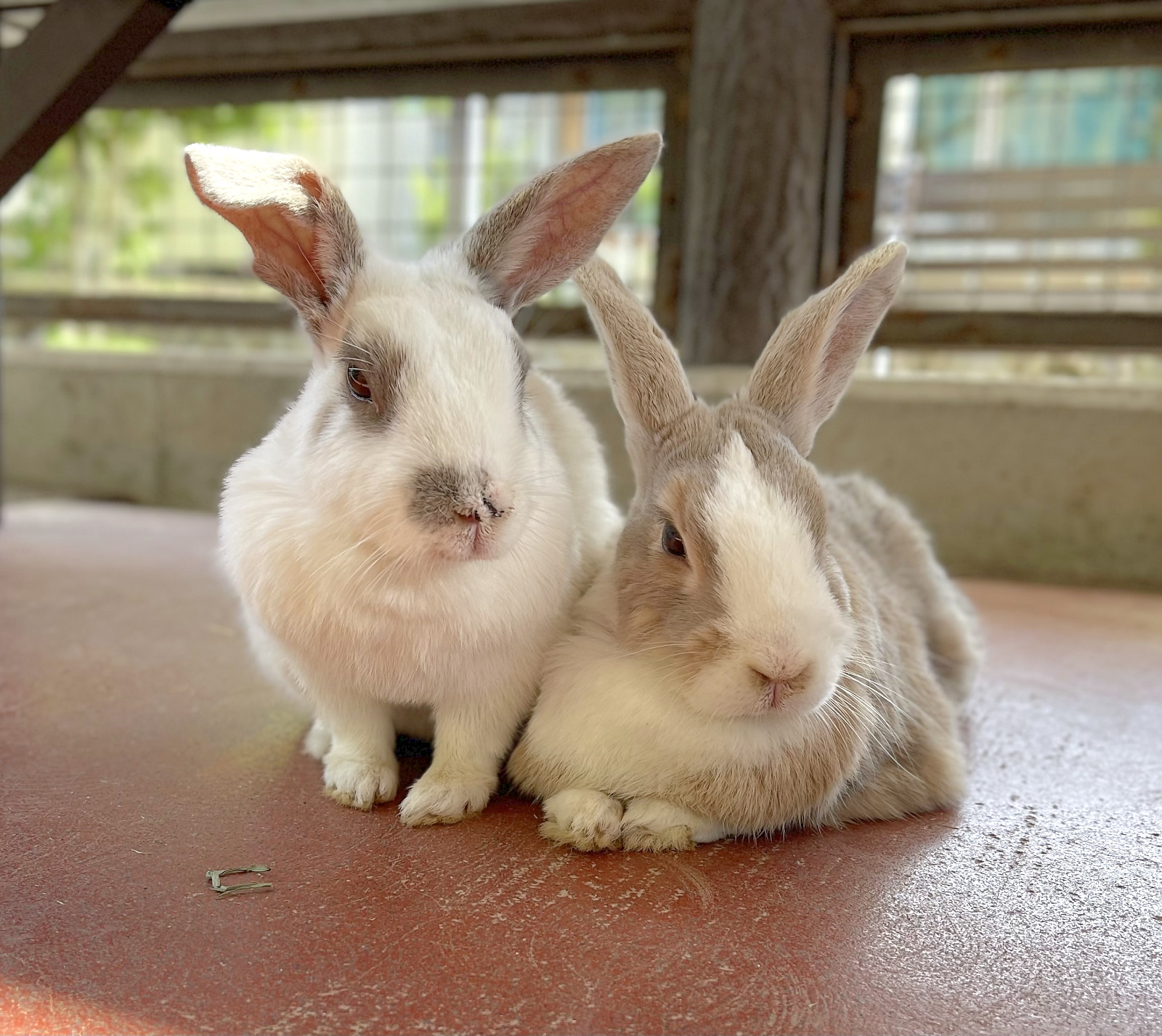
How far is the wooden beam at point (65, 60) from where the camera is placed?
2770 millimetres

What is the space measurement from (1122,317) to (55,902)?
5.03m

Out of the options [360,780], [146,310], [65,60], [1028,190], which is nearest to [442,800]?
[360,780]

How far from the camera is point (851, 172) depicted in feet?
17.6

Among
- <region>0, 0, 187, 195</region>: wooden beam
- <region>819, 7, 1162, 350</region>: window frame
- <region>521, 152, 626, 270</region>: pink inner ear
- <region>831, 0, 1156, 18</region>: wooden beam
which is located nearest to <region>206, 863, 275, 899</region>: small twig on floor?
<region>521, 152, 626, 270</region>: pink inner ear

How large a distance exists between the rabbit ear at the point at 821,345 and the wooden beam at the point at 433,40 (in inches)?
145

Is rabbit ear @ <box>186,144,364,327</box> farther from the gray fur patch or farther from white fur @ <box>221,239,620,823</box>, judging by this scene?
the gray fur patch

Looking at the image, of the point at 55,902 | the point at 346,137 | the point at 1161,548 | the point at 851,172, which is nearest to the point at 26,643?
the point at 55,902

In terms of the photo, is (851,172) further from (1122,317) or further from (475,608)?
(475,608)

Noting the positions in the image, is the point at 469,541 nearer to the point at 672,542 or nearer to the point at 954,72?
the point at 672,542

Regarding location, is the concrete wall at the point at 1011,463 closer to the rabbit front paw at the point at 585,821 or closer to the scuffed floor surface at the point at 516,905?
the scuffed floor surface at the point at 516,905

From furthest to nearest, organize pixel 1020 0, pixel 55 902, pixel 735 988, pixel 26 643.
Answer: pixel 1020 0 → pixel 26 643 → pixel 55 902 → pixel 735 988

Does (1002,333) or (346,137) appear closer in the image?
(1002,333)

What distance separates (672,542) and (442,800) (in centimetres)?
67

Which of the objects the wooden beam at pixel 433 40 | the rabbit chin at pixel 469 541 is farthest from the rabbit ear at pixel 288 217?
the wooden beam at pixel 433 40
